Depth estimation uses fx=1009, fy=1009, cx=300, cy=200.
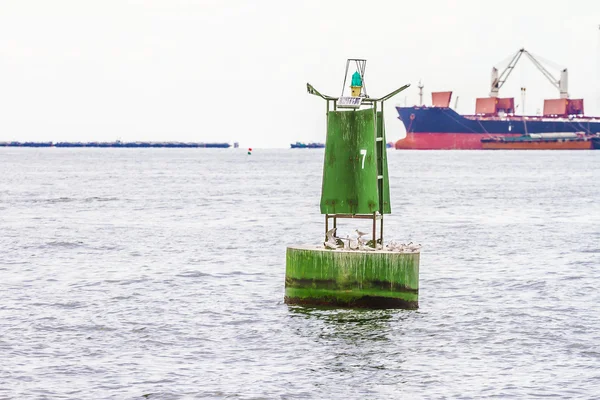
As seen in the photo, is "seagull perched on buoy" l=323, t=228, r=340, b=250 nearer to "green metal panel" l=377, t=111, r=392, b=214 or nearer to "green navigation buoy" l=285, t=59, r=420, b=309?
"green navigation buoy" l=285, t=59, r=420, b=309

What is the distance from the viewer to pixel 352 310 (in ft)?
67.5

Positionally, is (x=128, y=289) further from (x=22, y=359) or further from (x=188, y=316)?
(x=22, y=359)

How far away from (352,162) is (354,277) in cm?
260

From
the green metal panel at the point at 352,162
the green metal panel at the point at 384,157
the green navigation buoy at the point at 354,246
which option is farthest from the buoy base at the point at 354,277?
the green metal panel at the point at 384,157

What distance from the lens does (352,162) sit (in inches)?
840

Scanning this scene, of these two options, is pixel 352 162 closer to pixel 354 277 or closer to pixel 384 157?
pixel 384 157

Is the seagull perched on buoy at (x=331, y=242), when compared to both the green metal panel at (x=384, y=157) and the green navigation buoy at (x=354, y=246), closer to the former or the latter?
the green navigation buoy at (x=354, y=246)

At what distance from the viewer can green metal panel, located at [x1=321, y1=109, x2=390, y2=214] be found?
21.2m

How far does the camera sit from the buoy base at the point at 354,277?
65.9 ft

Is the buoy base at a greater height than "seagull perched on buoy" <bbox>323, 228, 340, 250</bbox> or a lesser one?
lesser

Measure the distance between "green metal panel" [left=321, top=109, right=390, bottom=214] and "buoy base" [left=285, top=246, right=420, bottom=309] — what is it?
4.68ft

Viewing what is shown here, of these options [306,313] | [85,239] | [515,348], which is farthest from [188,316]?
[85,239]

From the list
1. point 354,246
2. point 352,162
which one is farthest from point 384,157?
point 354,246

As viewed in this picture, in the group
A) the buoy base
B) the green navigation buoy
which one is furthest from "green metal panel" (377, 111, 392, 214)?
the buoy base
